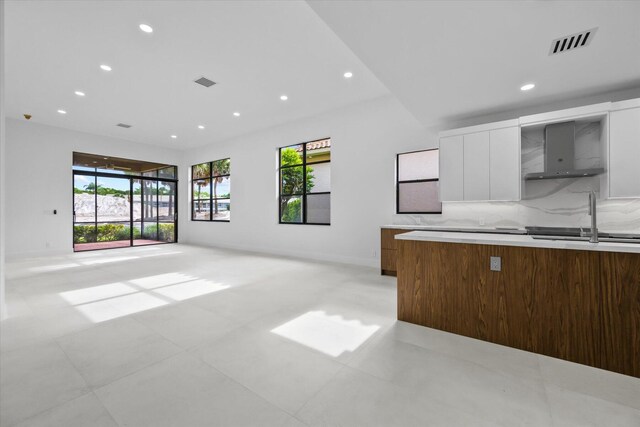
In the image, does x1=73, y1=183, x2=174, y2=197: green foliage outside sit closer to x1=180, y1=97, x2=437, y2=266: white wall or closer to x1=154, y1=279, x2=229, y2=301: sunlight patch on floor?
x1=180, y1=97, x2=437, y2=266: white wall

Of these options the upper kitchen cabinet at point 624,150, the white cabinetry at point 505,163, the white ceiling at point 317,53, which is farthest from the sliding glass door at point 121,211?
the upper kitchen cabinet at point 624,150

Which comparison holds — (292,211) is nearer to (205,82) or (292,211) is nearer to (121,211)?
(205,82)

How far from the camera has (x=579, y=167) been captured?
3.75m

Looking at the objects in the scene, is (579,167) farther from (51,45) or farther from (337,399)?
(51,45)

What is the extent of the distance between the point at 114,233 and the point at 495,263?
1020 centimetres

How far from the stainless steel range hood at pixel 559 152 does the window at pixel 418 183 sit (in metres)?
1.46

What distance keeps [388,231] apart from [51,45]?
5.53 meters

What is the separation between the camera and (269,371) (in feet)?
6.29

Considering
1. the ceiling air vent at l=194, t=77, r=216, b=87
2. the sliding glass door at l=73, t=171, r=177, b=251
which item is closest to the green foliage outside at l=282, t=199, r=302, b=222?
the ceiling air vent at l=194, t=77, r=216, b=87

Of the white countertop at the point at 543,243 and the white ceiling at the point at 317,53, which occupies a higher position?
the white ceiling at the point at 317,53

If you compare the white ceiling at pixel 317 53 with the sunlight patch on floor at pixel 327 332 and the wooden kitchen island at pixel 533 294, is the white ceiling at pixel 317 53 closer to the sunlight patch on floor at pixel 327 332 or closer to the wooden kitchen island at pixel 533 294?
the wooden kitchen island at pixel 533 294

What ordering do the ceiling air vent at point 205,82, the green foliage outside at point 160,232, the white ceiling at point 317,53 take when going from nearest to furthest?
the white ceiling at point 317,53 < the ceiling air vent at point 205,82 < the green foliage outside at point 160,232

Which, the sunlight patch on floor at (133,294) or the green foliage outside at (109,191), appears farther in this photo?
the green foliage outside at (109,191)

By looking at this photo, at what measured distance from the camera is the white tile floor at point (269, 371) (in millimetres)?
1504
